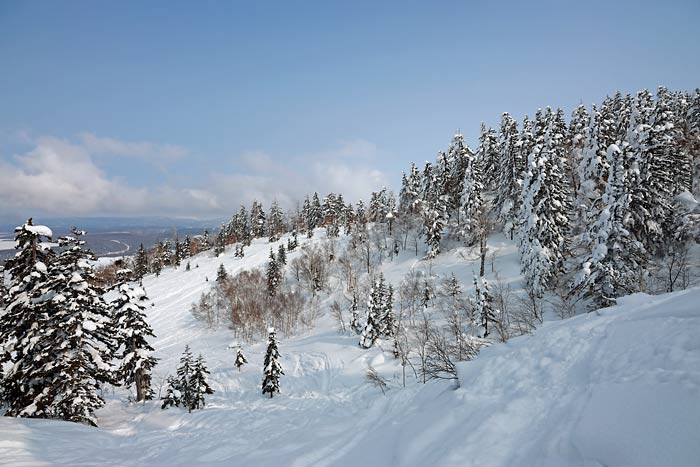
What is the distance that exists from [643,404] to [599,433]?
2.45ft

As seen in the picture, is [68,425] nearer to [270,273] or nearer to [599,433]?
[599,433]

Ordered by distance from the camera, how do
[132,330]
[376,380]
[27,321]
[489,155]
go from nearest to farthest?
[27,321], [132,330], [376,380], [489,155]

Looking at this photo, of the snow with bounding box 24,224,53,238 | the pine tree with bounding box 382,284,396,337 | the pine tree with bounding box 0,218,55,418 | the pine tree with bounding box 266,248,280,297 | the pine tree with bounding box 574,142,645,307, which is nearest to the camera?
the pine tree with bounding box 0,218,55,418

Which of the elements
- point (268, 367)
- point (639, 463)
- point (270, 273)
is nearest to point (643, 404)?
point (639, 463)

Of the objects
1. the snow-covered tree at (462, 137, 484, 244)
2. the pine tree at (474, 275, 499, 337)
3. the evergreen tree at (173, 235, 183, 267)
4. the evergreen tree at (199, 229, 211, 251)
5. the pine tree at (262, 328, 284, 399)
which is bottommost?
the pine tree at (262, 328, 284, 399)

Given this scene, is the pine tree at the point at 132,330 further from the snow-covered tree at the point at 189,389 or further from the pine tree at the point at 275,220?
the pine tree at the point at 275,220

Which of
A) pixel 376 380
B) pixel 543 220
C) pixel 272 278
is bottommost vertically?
pixel 376 380

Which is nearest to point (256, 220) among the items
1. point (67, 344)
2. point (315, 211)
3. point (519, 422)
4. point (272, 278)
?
point (315, 211)

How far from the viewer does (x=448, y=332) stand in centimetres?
2892

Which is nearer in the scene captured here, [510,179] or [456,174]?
[510,179]

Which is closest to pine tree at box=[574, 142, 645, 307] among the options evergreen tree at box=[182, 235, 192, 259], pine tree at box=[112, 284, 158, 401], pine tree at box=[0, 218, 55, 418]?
pine tree at box=[112, 284, 158, 401]

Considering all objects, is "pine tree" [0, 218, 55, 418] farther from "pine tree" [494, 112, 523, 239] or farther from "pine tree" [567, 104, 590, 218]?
"pine tree" [567, 104, 590, 218]

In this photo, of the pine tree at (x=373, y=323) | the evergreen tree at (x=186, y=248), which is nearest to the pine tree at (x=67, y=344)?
the pine tree at (x=373, y=323)

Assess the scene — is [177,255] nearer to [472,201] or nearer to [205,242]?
[205,242]
